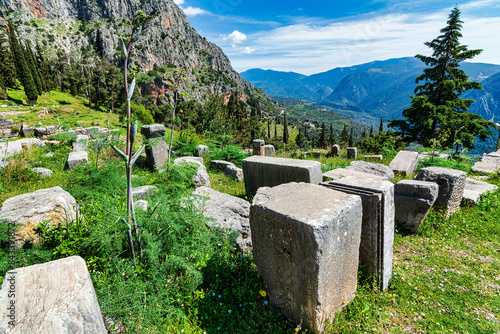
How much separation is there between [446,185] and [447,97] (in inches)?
789

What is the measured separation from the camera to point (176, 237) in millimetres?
3314

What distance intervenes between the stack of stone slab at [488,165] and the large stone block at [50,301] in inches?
498

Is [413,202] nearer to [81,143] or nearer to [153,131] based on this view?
[81,143]

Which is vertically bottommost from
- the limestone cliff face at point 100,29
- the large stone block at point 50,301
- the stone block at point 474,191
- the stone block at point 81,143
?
the stone block at point 474,191

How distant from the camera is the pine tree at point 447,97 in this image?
18641 mm

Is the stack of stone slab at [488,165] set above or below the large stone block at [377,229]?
below

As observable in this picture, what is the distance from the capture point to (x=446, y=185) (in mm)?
5328

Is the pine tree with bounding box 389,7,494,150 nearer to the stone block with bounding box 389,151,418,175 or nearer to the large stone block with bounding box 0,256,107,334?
the stone block with bounding box 389,151,418,175

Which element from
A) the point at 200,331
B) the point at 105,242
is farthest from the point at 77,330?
the point at 200,331

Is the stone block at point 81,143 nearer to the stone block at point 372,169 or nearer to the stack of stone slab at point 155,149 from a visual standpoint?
the stack of stone slab at point 155,149

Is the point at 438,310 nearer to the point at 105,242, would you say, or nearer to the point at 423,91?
the point at 105,242

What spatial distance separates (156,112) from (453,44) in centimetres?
3774

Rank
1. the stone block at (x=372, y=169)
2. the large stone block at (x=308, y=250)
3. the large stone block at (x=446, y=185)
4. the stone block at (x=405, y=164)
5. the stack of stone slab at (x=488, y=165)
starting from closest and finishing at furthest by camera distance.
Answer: the large stone block at (x=308, y=250) → the large stone block at (x=446, y=185) → the stone block at (x=372, y=169) → the stone block at (x=405, y=164) → the stack of stone slab at (x=488, y=165)

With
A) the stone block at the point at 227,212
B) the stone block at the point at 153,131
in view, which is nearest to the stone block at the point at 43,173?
the stone block at the point at 153,131
